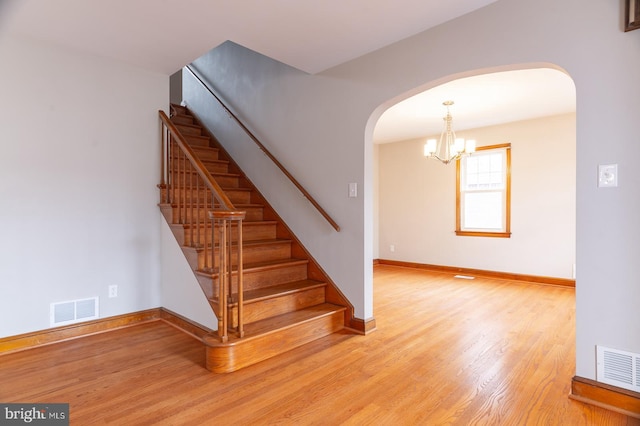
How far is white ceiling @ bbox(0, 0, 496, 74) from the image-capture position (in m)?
2.26

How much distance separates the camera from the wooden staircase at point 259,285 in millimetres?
2381

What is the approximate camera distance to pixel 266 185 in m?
3.93

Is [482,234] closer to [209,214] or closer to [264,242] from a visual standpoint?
[264,242]

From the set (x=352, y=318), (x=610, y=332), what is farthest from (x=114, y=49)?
A: (x=610, y=332)

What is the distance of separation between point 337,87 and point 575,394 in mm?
2795

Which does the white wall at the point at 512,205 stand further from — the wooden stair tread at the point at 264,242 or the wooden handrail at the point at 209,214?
the wooden handrail at the point at 209,214

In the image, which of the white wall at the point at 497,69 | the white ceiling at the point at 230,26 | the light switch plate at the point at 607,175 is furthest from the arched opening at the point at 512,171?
the light switch plate at the point at 607,175

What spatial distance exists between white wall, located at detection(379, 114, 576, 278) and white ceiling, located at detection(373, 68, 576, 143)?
34 centimetres

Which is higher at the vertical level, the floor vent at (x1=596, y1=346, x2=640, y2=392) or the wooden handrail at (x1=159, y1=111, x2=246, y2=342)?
the wooden handrail at (x1=159, y1=111, x2=246, y2=342)

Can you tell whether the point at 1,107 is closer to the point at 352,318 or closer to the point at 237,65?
the point at 237,65

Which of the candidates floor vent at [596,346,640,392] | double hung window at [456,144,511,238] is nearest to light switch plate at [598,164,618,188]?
floor vent at [596,346,640,392]

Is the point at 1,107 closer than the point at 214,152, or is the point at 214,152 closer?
the point at 1,107

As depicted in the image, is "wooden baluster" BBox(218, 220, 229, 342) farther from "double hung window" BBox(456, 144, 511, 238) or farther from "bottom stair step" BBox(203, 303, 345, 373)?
"double hung window" BBox(456, 144, 511, 238)

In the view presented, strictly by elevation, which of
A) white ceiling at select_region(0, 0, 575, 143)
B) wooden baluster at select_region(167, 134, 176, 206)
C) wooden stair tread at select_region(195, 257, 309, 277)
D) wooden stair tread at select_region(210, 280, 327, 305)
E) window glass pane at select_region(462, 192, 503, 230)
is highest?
white ceiling at select_region(0, 0, 575, 143)
